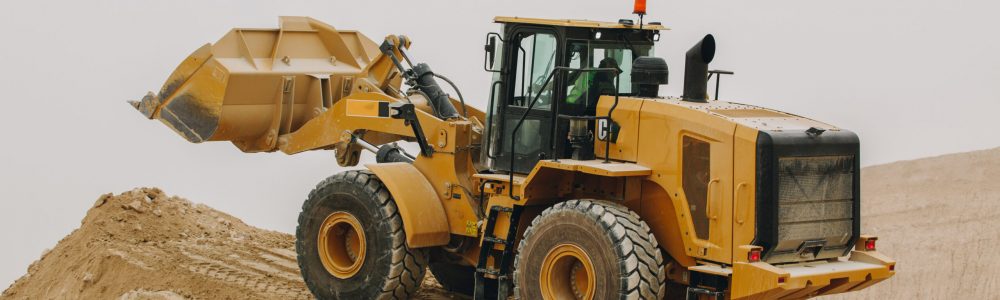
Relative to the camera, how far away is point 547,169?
446 inches

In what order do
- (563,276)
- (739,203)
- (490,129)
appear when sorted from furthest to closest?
1. (490,129)
2. (563,276)
3. (739,203)

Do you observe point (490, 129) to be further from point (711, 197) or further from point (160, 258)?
point (160, 258)

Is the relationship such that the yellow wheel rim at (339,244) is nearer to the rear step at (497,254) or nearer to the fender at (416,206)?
the fender at (416,206)

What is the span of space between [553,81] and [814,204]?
83.0 inches

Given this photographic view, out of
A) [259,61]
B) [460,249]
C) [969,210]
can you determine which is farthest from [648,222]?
[969,210]

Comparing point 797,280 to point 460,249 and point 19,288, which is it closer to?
point 460,249

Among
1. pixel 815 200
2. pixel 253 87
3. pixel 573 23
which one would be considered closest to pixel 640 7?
pixel 573 23

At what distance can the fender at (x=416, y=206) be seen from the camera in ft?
39.9

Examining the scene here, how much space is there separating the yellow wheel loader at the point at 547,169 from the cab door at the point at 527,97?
2 centimetres

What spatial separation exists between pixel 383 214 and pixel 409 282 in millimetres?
596

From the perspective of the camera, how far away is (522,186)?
1131 centimetres

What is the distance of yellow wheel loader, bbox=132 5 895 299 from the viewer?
10.5m

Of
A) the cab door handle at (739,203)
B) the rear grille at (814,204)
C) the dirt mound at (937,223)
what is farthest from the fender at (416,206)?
the dirt mound at (937,223)

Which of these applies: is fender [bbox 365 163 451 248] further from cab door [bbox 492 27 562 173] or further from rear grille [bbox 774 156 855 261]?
rear grille [bbox 774 156 855 261]
